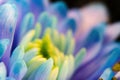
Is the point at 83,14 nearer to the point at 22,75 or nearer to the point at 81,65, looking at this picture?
the point at 81,65

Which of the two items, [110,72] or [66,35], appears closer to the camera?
[110,72]

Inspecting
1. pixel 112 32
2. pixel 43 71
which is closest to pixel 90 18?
pixel 112 32

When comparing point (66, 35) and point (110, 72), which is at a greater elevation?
point (66, 35)

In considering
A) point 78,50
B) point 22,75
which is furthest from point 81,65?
point 22,75

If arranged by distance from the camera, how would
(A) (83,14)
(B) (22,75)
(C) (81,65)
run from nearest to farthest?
(B) (22,75) → (C) (81,65) → (A) (83,14)

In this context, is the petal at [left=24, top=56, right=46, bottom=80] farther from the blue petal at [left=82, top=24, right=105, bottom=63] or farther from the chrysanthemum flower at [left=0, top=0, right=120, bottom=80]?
the blue petal at [left=82, top=24, right=105, bottom=63]

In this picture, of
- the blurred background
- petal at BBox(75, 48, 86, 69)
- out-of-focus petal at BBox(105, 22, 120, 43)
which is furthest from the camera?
the blurred background

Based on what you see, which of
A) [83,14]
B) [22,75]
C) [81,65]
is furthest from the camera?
[83,14]

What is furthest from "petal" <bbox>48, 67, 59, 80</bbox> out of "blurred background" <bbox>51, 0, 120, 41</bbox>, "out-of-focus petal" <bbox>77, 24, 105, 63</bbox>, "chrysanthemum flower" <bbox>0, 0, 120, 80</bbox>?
"blurred background" <bbox>51, 0, 120, 41</bbox>

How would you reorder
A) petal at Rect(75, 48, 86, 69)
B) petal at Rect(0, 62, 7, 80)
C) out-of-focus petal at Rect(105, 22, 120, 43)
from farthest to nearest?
1. out-of-focus petal at Rect(105, 22, 120, 43)
2. petal at Rect(75, 48, 86, 69)
3. petal at Rect(0, 62, 7, 80)
